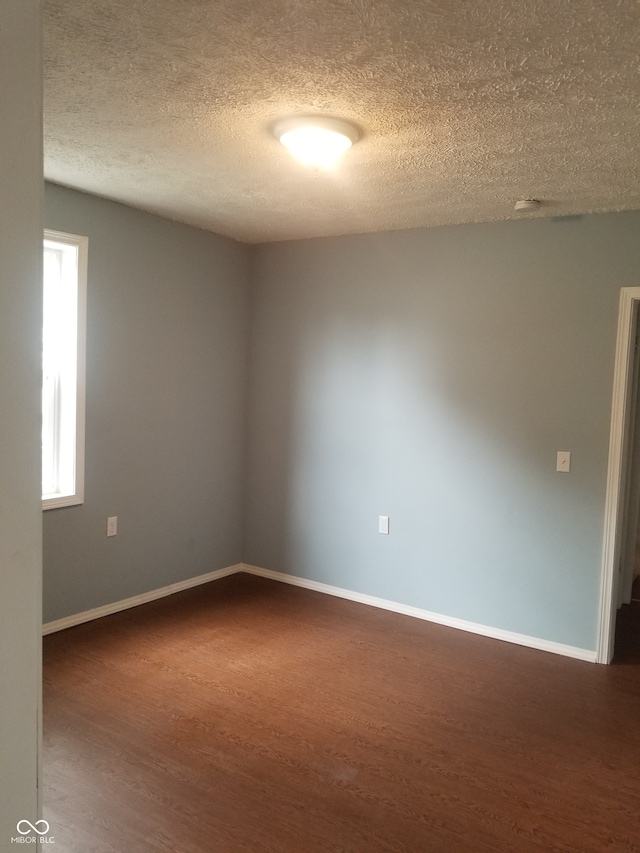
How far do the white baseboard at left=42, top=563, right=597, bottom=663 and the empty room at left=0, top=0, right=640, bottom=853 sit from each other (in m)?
0.02

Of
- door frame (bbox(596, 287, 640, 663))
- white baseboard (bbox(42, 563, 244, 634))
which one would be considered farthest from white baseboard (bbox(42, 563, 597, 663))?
door frame (bbox(596, 287, 640, 663))

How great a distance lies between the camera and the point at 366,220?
3.96 metres

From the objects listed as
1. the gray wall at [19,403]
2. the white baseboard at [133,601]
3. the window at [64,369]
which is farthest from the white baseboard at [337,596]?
the gray wall at [19,403]

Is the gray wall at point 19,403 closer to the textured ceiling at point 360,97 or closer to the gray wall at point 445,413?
the textured ceiling at point 360,97

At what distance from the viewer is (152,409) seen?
416 cm

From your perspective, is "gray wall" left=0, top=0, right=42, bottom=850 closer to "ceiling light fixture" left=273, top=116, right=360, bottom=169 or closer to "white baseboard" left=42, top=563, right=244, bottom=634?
"ceiling light fixture" left=273, top=116, right=360, bottom=169

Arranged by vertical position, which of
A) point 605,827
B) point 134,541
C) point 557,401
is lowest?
point 605,827

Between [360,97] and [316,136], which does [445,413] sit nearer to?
[316,136]

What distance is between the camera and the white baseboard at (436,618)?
3672 mm

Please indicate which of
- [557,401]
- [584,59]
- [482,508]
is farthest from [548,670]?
[584,59]

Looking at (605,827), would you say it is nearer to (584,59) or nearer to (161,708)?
(161,708)

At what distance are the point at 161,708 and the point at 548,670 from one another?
6.56ft

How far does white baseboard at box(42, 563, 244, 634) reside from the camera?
371 cm

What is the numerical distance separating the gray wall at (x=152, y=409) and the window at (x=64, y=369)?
0.07 meters
